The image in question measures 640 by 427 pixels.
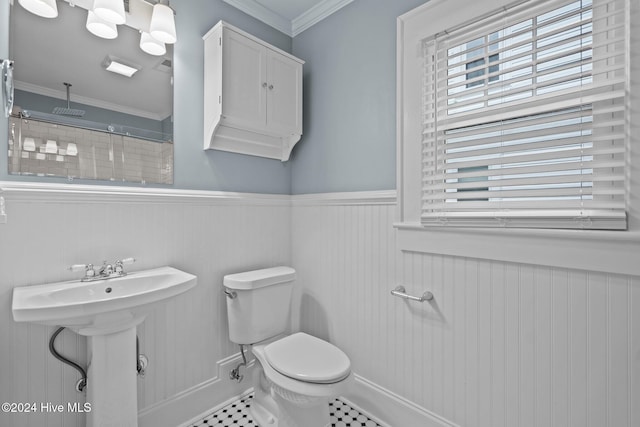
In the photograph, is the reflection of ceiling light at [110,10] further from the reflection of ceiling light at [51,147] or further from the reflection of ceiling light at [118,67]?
the reflection of ceiling light at [51,147]

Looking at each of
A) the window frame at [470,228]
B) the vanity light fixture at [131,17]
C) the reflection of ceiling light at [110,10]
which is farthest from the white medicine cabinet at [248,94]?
the window frame at [470,228]

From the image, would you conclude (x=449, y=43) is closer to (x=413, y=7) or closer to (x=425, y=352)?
(x=413, y=7)

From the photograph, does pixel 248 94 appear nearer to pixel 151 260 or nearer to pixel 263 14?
pixel 263 14

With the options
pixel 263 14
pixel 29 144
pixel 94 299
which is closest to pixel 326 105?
pixel 263 14

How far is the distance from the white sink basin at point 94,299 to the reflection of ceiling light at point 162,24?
118 centimetres

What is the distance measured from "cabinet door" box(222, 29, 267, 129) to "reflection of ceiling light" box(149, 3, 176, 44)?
26 cm

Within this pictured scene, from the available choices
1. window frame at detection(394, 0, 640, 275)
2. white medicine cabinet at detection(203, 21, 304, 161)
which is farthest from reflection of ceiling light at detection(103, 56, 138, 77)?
window frame at detection(394, 0, 640, 275)

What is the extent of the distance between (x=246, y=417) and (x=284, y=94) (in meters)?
1.94

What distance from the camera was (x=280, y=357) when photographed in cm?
148

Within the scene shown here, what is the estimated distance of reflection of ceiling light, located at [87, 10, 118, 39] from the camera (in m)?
1.40

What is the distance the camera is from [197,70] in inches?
69.0

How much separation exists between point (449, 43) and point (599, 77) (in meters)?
0.61

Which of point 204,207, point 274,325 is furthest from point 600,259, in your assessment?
point 204,207

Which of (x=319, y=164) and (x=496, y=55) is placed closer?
(x=496, y=55)
